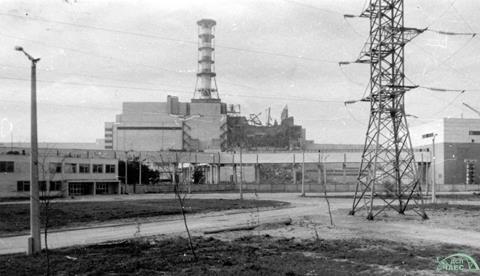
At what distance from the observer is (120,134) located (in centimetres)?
12044

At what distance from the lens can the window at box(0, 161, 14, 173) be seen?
64.2m

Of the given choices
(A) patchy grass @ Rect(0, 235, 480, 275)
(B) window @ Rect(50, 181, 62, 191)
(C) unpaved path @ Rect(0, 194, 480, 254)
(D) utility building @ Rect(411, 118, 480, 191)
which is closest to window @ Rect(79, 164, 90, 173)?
Answer: (B) window @ Rect(50, 181, 62, 191)

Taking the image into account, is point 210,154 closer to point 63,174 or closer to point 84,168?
point 84,168

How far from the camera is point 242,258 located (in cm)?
1530

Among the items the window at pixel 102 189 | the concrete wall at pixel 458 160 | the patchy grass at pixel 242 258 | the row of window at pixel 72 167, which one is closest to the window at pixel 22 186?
the row of window at pixel 72 167

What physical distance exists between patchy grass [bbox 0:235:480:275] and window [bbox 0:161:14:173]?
51296 mm

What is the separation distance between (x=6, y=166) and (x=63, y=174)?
903 cm

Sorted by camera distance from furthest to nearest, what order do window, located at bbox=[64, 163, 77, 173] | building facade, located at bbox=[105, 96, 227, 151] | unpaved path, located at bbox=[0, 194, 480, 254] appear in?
building facade, located at bbox=[105, 96, 227, 151]
window, located at bbox=[64, 163, 77, 173]
unpaved path, located at bbox=[0, 194, 480, 254]

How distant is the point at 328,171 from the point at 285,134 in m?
18.4

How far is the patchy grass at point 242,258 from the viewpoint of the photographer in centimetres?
1335

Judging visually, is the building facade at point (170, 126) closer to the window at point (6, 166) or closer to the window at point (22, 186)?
the window at point (22, 186)

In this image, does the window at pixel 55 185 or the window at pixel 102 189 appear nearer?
the window at pixel 55 185

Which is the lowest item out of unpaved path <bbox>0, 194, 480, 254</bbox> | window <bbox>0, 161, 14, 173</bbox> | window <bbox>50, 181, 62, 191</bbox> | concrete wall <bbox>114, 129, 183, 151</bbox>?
window <bbox>50, 181, 62, 191</bbox>

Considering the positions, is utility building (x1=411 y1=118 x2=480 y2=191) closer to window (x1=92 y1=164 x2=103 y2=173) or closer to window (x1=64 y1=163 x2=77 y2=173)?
window (x1=92 y1=164 x2=103 y2=173)
